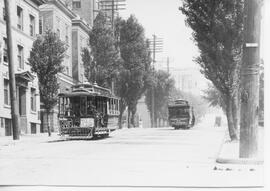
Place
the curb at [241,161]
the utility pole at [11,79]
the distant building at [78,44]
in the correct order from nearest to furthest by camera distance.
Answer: the curb at [241,161]
the utility pole at [11,79]
the distant building at [78,44]

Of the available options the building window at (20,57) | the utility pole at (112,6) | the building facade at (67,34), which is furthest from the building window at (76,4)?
the building window at (20,57)

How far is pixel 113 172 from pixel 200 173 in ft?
4.76

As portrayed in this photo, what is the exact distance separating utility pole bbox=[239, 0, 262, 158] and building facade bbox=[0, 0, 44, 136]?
14031 millimetres

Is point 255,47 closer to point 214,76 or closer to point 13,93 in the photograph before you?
point 214,76

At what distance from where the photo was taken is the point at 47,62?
22.1m

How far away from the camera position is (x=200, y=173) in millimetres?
8234

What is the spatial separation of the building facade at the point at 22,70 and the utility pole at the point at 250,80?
46.0 ft

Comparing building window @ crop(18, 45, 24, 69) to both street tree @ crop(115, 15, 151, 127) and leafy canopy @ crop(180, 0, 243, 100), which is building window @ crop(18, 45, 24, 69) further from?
leafy canopy @ crop(180, 0, 243, 100)

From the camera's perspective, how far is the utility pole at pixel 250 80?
27.9 feet

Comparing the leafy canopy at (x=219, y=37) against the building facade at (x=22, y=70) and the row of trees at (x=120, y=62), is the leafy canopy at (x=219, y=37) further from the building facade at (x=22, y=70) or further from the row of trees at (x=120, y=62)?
the row of trees at (x=120, y=62)

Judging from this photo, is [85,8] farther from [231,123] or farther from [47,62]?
[231,123]

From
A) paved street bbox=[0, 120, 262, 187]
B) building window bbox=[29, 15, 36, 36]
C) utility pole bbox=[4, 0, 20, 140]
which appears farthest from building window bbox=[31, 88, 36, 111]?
paved street bbox=[0, 120, 262, 187]

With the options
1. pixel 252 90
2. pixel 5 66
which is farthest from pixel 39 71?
pixel 252 90

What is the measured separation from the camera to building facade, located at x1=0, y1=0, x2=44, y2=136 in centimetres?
2172
